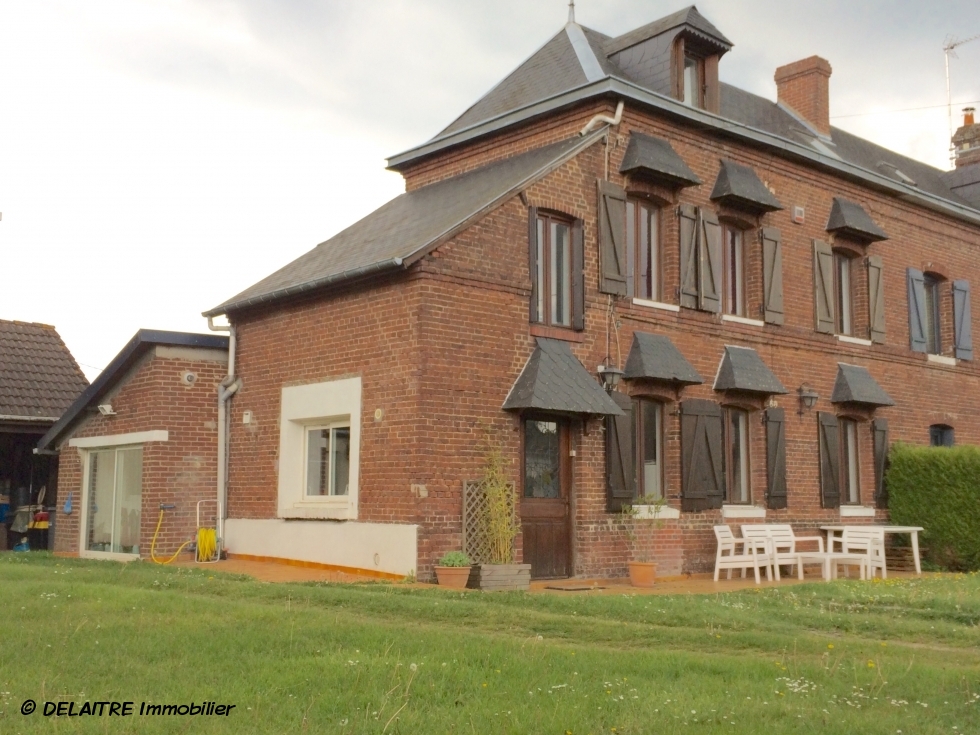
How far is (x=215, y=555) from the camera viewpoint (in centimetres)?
1612

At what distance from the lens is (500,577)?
12.9 m

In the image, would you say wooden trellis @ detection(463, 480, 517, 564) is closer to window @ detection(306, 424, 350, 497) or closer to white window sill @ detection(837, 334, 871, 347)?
window @ detection(306, 424, 350, 497)

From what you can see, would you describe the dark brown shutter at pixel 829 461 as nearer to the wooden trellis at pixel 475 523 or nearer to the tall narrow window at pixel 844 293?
the tall narrow window at pixel 844 293

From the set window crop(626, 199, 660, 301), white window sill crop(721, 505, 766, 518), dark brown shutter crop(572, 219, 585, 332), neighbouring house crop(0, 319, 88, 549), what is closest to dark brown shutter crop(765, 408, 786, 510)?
white window sill crop(721, 505, 766, 518)

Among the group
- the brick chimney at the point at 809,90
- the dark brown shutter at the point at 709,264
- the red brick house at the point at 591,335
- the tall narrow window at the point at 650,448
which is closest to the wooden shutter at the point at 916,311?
the red brick house at the point at 591,335

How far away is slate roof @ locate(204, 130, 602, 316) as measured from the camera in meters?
13.9

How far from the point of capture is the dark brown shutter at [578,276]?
15.1 meters

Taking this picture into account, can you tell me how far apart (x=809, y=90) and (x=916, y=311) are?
5.00 metres

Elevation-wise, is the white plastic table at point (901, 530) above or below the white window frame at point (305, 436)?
below

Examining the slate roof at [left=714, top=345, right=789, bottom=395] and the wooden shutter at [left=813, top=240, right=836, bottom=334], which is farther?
the wooden shutter at [left=813, top=240, right=836, bottom=334]

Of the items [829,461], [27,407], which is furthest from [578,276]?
[27,407]

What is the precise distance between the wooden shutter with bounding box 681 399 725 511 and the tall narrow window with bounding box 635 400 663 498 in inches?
13.1

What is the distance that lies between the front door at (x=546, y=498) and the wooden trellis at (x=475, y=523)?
0.82 metres

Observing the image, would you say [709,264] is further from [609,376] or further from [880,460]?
[880,460]
